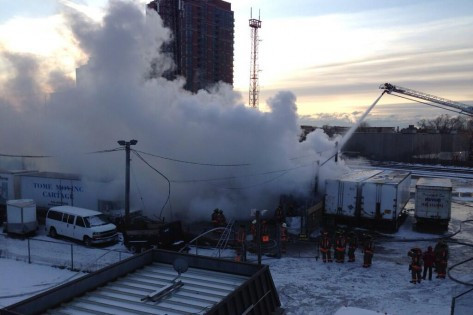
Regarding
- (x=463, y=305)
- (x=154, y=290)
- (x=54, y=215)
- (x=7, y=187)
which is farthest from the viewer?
(x=7, y=187)

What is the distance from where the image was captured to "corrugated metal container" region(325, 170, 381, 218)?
20.2 metres

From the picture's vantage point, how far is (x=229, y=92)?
2733cm

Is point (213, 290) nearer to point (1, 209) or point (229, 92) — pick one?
point (1, 209)

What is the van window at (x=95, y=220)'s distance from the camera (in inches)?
655

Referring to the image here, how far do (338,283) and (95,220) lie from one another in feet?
33.4

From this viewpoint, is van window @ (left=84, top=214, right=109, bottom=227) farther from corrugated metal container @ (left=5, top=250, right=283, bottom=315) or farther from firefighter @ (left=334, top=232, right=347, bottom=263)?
firefighter @ (left=334, top=232, right=347, bottom=263)

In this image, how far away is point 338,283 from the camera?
12727mm

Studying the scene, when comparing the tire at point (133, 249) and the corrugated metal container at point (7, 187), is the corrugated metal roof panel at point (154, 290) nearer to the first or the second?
the tire at point (133, 249)

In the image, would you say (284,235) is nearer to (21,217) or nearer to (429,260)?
(429,260)

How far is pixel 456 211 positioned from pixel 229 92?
16.5m

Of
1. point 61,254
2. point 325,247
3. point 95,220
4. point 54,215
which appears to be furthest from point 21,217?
point 325,247

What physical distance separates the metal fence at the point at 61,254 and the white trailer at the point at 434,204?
574 inches

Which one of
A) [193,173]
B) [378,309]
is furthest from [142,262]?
[193,173]

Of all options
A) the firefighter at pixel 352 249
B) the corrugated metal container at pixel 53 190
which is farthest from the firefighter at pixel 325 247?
the corrugated metal container at pixel 53 190
